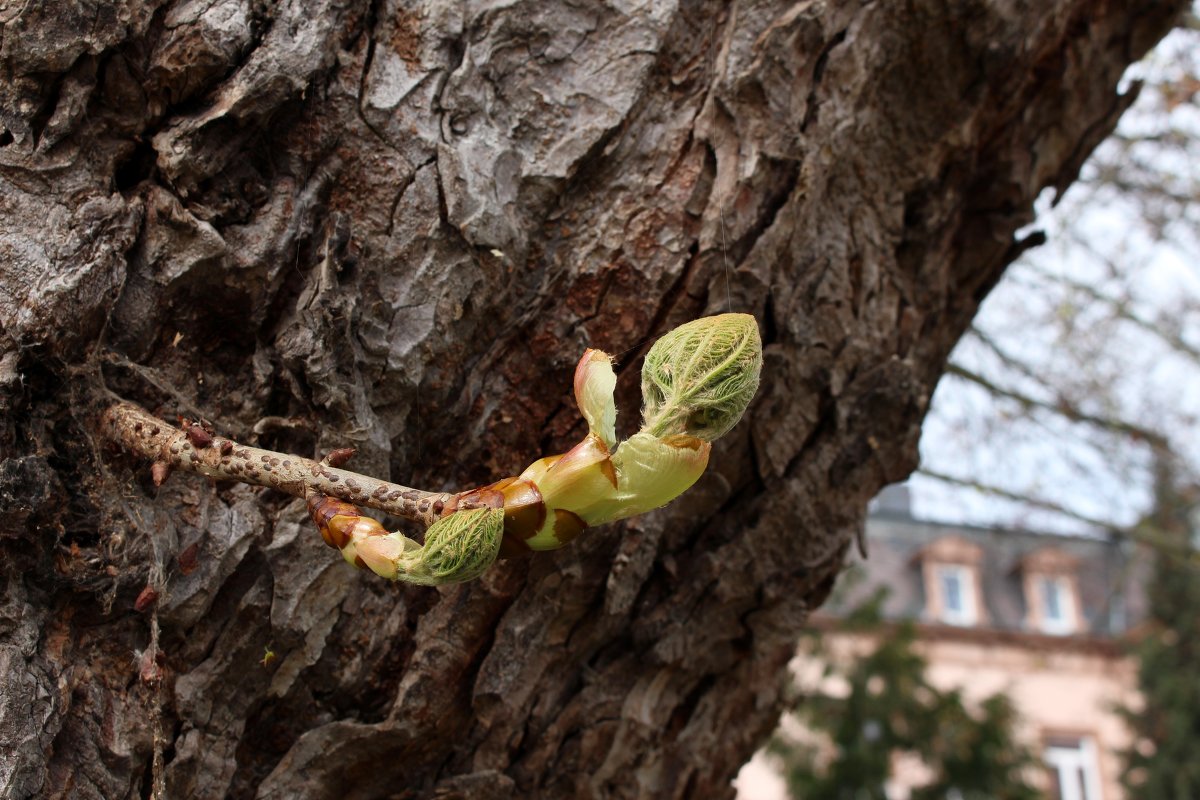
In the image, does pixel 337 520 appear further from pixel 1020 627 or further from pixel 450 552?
pixel 1020 627

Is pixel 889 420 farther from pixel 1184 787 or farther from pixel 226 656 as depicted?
pixel 1184 787

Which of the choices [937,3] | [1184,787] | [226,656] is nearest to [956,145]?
[937,3]

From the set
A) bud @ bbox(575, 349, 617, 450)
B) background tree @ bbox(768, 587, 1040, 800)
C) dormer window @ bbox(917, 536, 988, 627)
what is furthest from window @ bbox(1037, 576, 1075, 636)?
bud @ bbox(575, 349, 617, 450)

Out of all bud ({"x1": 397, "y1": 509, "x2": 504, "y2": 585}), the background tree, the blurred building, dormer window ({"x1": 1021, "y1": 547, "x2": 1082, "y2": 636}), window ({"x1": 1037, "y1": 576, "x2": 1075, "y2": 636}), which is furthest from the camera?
window ({"x1": 1037, "y1": 576, "x2": 1075, "y2": 636})

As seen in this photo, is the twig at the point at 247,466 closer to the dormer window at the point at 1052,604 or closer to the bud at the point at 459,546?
the bud at the point at 459,546

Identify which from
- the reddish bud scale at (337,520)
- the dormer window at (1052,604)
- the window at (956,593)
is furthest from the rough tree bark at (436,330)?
the dormer window at (1052,604)

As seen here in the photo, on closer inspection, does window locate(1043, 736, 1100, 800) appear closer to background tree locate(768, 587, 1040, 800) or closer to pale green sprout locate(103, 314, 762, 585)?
background tree locate(768, 587, 1040, 800)
